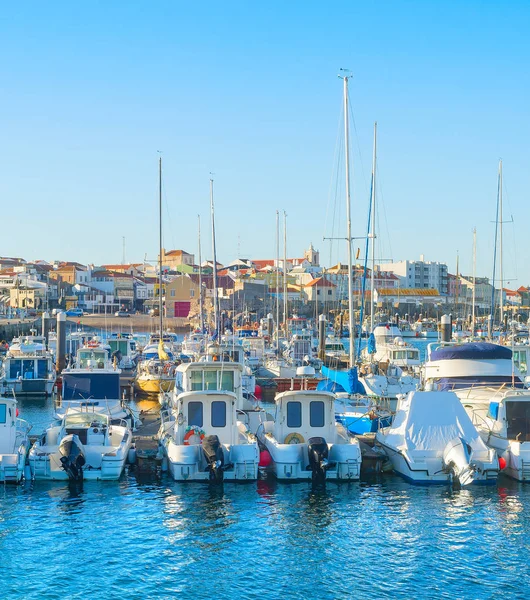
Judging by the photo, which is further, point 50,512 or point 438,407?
point 438,407

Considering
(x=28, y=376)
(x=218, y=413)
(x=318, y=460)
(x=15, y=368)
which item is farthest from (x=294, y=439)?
(x=15, y=368)

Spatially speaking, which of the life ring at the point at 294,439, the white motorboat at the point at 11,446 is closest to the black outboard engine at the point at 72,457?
the white motorboat at the point at 11,446

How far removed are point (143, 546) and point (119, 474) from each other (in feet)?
17.8

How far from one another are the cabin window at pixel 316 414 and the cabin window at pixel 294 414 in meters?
0.31

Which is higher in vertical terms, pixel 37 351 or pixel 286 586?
pixel 37 351

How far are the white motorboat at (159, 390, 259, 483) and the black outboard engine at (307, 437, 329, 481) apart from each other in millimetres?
1478

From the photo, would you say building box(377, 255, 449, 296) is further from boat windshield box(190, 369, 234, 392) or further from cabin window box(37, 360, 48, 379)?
boat windshield box(190, 369, 234, 392)

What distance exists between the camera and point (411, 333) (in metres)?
119

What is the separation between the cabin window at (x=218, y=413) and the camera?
938 inches

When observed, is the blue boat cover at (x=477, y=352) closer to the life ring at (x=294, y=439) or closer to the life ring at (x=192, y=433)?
the life ring at (x=294, y=439)

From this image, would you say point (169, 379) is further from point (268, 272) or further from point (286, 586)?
point (268, 272)

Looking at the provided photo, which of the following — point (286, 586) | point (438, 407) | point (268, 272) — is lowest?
point (286, 586)

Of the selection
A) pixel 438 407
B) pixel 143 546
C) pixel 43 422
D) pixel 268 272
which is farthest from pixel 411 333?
pixel 143 546

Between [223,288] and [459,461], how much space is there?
112777mm
